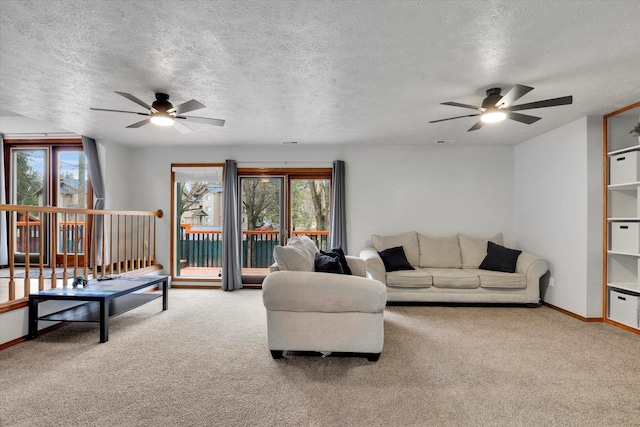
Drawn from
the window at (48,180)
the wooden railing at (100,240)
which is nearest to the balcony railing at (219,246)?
the wooden railing at (100,240)

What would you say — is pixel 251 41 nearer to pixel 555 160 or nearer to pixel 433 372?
pixel 433 372

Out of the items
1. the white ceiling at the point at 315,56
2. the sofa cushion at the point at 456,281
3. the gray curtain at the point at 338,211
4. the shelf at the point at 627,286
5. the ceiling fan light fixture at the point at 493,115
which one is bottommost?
the sofa cushion at the point at 456,281

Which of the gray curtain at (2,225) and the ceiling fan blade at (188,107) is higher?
the ceiling fan blade at (188,107)

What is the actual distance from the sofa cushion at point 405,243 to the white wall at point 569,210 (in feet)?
5.70

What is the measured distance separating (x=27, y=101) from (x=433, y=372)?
15.8 ft

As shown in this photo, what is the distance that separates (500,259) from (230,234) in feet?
14.1

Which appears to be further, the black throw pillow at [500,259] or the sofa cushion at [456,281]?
the black throw pillow at [500,259]

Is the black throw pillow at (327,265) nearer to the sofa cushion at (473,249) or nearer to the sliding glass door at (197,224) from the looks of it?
the sofa cushion at (473,249)

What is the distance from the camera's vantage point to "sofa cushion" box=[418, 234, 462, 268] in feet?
16.8

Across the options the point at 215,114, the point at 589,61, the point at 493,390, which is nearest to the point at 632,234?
the point at 589,61

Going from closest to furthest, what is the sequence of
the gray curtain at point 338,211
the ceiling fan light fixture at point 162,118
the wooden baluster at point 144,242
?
the ceiling fan light fixture at point 162,118 → the wooden baluster at point 144,242 → the gray curtain at point 338,211

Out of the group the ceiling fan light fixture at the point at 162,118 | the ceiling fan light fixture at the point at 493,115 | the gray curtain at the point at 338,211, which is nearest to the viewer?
the ceiling fan light fixture at the point at 493,115

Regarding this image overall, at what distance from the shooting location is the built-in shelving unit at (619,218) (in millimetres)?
3660

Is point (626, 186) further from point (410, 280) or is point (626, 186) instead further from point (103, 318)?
point (103, 318)
